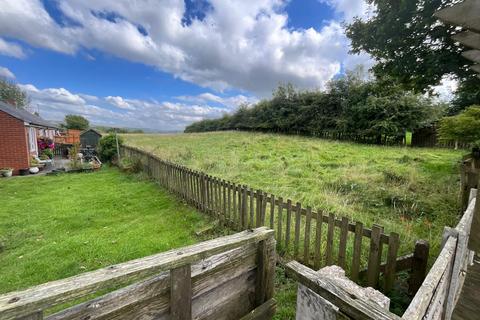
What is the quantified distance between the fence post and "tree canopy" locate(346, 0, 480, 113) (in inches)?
214

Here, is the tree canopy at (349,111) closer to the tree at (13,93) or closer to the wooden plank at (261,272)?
the wooden plank at (261,272)

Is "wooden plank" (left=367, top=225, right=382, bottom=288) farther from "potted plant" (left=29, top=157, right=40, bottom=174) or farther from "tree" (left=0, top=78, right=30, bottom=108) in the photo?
"tree" (left=0, top=78, right=30, bottom=108)

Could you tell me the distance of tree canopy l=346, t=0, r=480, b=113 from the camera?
616 cm

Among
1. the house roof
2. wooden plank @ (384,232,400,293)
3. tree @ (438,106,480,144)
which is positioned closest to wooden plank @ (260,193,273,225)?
wooden plank @ (384,232,400,293)

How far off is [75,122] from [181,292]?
2412 inches

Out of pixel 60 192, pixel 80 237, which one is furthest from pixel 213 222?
pixel 60 192

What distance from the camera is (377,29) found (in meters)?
7.19

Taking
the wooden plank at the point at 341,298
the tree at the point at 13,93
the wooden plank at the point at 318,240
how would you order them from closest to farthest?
the wooden plank at the point at 341,298, the wooden plank at the point at 318,240, the tree at the point at 13,93

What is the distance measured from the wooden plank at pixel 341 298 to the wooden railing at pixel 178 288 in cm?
63

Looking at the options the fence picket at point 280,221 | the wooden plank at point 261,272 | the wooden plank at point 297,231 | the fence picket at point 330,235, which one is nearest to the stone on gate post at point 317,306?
the wooden plank at point 261,272

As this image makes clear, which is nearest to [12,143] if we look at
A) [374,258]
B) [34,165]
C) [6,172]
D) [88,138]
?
[34,165]

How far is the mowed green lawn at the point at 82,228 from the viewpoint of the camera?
13.6ft

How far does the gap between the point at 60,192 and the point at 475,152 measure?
49.2 feet

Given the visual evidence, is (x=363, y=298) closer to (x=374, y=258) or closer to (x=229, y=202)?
(x=374, y=258)
